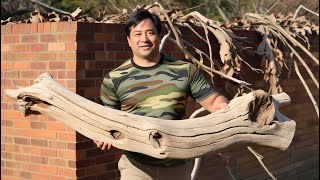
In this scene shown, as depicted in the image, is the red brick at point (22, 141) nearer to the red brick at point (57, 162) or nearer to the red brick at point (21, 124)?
the red brick at point (21, 124)

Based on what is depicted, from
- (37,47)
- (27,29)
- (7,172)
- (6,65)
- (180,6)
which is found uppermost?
(180,6)

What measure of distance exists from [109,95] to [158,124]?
360mm

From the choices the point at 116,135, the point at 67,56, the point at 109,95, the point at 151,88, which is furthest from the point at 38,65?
the point at 151,88

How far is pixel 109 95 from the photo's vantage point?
3424mm

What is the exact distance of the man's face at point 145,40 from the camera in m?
3.31

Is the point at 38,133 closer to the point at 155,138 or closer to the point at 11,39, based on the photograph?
the point at 11,39

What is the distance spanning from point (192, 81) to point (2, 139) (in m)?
2.29

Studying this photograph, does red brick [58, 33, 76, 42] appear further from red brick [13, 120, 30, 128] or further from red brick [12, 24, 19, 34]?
red brick [13, 120, 30, 128]

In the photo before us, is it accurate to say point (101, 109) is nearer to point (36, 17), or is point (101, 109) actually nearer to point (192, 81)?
point (192, 81)

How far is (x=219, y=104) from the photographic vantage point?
11.3 ft

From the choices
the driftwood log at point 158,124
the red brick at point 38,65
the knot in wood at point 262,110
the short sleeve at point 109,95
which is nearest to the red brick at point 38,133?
the red brick at point 38,65

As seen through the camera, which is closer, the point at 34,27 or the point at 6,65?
the point at 34,27

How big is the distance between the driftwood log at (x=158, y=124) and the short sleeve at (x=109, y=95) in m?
0.09

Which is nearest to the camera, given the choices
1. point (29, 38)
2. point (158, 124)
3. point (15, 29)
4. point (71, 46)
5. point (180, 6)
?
point (158, 124)
